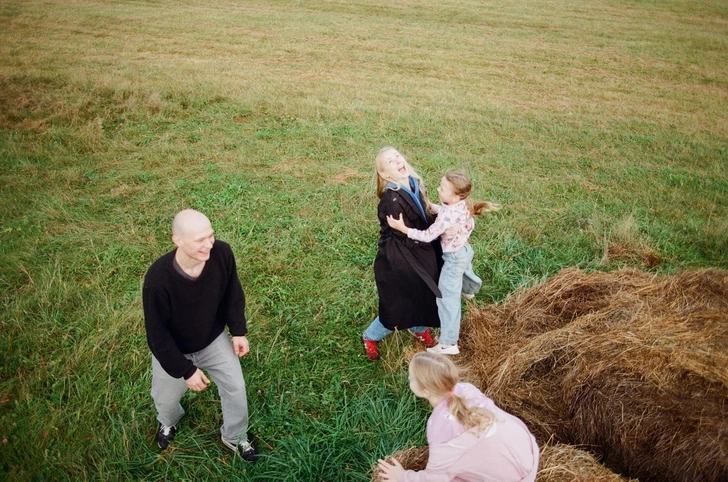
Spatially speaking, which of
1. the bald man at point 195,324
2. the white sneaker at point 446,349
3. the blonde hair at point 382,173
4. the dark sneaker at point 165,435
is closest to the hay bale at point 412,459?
the bald man at point 195,324

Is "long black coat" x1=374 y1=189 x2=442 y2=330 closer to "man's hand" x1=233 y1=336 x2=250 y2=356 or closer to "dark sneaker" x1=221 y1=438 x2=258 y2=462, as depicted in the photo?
"man's hand" x1=233 y1=336 x2=250 y2=356

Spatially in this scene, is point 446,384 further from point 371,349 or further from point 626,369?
point 371,349

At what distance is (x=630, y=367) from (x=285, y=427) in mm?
2626

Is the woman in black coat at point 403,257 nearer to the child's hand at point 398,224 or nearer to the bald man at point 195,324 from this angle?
the child's hand at point 398,224

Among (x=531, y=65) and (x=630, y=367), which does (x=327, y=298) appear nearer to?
(x=630, y=367)

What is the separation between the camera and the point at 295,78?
13617 millimetres

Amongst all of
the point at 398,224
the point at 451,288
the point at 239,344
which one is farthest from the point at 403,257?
the point at 239,344

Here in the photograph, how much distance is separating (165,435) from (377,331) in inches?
76.6

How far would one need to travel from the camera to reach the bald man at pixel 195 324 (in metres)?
2.99

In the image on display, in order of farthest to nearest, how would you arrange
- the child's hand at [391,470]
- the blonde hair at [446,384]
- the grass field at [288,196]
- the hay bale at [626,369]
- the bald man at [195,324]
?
the grass field at [288,196], the hay bale at [626,369], the bald man at [195,324], the child's hand at [391,470], the blonde hair at [446,384]

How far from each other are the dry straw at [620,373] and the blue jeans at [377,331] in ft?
1.83

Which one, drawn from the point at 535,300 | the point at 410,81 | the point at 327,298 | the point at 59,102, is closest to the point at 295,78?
the point at 410,81

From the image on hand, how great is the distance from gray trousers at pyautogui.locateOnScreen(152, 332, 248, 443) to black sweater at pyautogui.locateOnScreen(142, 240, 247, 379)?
0.10m

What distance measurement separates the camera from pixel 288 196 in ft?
23.8
